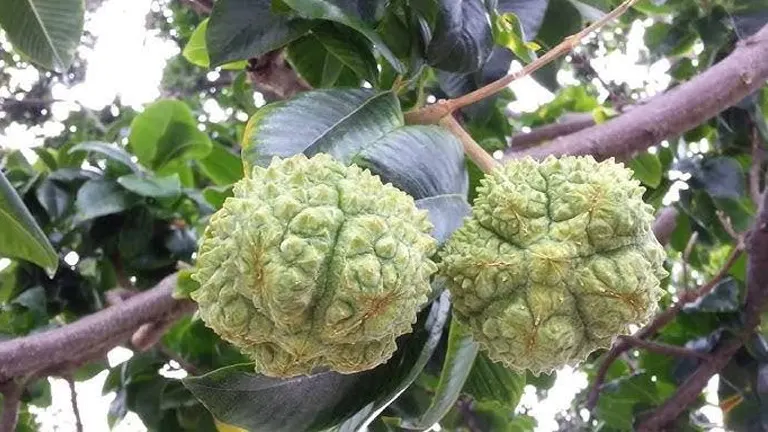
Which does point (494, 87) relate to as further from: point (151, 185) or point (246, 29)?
point (151, 185)

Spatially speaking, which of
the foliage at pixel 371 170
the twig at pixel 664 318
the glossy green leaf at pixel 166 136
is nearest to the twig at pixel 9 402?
the foliage at pixel 371 170

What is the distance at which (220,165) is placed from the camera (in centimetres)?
233

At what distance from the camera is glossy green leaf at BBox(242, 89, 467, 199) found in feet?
3.35

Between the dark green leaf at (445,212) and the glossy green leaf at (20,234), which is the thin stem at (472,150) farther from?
the glossy green leaf at (20,234)

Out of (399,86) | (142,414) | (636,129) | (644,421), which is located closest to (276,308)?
(399,86)

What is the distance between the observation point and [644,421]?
210 cm

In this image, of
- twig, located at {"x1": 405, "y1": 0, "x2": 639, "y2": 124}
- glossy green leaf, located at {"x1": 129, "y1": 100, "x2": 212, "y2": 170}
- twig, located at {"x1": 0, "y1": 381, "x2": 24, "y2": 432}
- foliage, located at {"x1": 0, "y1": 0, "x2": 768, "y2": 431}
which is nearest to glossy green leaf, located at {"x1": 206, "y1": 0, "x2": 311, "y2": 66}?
foliage, located at {"x1": 0, "y1": 0, "x2": 768, "y2": 431}

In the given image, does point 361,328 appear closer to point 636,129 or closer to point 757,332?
point 636,129

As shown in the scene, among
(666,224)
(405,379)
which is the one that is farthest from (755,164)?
(405,379)

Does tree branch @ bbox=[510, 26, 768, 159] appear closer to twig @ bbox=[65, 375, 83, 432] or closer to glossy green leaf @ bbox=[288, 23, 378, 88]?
glossy green leaf @ bbox=[288, 23, 378, 88]

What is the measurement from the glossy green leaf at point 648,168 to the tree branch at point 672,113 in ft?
1.30

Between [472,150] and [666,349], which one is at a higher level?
[472,150]

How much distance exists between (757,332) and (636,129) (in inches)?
29.1

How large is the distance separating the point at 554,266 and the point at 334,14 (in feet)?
1.48
